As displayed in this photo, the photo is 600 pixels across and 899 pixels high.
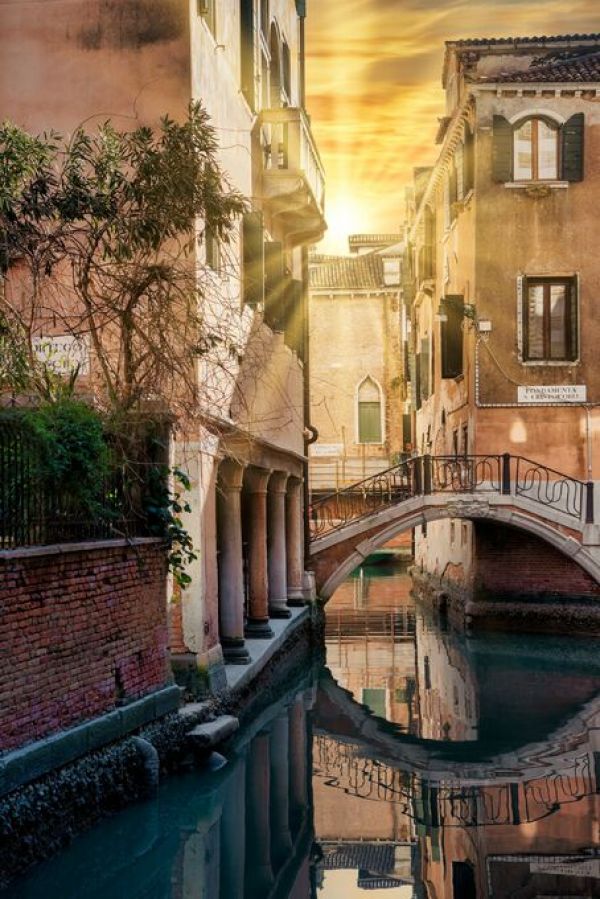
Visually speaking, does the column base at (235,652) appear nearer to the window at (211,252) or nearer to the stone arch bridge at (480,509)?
the window at (211,252)

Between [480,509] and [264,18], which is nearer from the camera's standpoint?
[264,18]

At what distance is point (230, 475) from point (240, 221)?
2882 mm

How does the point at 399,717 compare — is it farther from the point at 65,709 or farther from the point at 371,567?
the point at 371,567

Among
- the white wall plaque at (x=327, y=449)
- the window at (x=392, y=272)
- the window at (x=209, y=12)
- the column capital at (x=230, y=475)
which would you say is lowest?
the column capital at (x=230, y=475)

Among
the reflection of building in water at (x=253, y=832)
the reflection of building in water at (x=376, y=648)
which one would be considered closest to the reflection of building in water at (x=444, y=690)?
the reflection of building in water at (x=376, y=648)

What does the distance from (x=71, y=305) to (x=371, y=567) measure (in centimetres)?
3360

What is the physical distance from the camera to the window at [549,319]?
23.8m

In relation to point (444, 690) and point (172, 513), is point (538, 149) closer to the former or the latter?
point (444, 690)

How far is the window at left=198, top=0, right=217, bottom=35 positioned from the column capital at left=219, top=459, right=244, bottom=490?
4513 mm

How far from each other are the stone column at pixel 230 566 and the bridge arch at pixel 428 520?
7248 mm

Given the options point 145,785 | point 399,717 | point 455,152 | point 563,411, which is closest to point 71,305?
point 145,785

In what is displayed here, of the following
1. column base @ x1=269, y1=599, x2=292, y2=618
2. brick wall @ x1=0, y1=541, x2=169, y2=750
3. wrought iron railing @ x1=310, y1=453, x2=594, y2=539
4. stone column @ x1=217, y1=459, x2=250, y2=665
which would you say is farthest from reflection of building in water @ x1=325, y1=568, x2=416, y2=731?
brick wall @ x1=0, y1=541, x2=169, y2=750

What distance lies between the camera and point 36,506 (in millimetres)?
9383

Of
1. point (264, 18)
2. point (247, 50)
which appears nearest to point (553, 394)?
point (264, 18)
